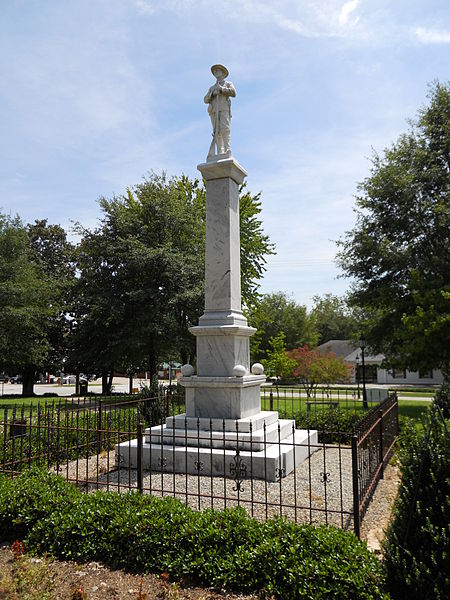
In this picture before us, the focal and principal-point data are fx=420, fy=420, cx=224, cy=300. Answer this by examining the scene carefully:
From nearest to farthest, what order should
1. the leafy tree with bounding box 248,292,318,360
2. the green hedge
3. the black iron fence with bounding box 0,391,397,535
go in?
the green hedge, the black iron fence with bounding box 0,391,397,535, the leafy tree with bounding box 248,292,318,360

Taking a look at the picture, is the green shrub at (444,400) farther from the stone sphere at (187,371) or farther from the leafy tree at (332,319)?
the leafy tree at (332,319)

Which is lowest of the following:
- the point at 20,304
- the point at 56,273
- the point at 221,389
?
the point at 221,389

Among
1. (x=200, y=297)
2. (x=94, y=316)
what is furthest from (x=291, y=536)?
(x=94, y=316)

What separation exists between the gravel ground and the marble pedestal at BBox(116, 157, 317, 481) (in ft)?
1.08

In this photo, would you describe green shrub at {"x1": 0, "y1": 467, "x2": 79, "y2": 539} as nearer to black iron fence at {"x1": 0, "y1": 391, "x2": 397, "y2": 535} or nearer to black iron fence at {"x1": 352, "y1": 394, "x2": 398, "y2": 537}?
black iron fence at {"x1": 0, "y1": 391, "x2": 397, "y2": 535}

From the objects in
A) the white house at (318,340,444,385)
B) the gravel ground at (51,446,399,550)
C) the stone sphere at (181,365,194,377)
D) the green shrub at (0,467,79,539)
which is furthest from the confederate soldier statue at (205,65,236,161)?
the white house at (318,340,444,385)

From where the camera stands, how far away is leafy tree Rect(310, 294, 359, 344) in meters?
64.2

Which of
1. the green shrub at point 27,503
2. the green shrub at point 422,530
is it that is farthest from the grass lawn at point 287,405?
the green shrub at point 422,530

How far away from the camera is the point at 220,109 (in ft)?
31.2

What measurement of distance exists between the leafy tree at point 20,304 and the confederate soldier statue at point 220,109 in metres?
13.5

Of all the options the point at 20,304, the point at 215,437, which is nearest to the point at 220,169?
the point at 215,437

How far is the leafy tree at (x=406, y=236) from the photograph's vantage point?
17.0 m

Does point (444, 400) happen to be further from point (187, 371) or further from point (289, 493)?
point (187, 371)

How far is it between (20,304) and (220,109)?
15.6m
